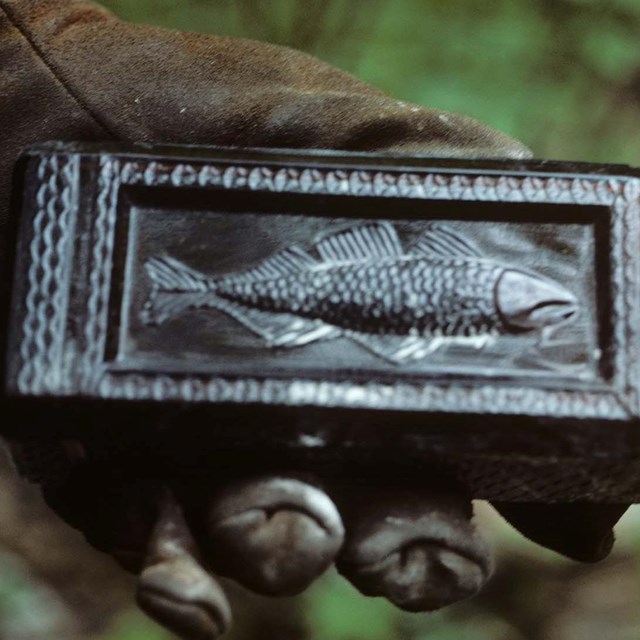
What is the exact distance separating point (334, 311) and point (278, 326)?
0.04 meters

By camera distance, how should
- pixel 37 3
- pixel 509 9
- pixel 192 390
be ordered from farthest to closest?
pixel 509 9, pixel 37 3, pixel 192 390

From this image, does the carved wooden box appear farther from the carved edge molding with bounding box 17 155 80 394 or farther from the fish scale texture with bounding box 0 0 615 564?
the fish scale texture with bounding box 0 0 615 564

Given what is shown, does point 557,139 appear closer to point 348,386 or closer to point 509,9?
point 509,9

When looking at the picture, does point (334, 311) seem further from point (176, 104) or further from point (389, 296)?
point (176, 104)

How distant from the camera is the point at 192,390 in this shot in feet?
2.02

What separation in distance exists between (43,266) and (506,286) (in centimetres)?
32

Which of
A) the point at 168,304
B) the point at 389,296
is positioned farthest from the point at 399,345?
the point at 168,304

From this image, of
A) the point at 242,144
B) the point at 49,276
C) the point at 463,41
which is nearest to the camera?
the point at 49,276

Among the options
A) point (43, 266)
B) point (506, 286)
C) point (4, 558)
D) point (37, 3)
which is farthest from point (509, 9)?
point (4, 558)

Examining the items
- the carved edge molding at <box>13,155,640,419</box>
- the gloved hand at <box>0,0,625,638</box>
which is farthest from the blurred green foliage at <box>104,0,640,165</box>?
the carved edge molding at <box>13,155,640,419</box>

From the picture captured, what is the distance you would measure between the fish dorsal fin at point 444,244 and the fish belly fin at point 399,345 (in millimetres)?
64

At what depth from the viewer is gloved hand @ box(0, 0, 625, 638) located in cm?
64

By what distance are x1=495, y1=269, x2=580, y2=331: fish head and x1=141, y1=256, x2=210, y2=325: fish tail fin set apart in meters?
0.20

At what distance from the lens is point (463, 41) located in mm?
1522
